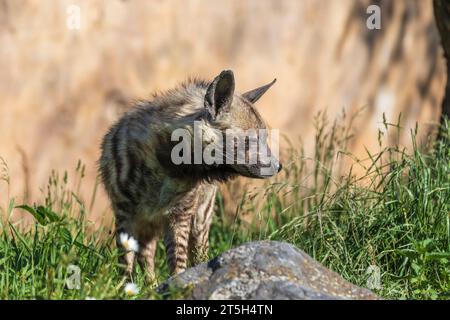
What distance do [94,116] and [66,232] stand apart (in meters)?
2.29

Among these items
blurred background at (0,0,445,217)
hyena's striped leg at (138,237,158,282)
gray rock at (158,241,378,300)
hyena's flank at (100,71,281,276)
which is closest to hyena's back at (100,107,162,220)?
hyena's flank at (100,71,281,276)

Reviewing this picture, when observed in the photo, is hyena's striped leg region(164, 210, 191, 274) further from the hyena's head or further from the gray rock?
the gray rock

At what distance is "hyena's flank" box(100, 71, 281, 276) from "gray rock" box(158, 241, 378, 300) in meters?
1.50

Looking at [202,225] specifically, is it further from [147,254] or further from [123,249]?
[123,249]

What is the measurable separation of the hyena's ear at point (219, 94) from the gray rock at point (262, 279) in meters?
1.45

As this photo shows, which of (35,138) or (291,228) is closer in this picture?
(291,228)

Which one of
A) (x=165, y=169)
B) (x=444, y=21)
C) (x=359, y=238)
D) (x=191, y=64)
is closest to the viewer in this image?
(x=359, y=238)

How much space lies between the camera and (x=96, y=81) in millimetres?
7641

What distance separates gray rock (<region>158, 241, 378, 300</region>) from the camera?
441 cm

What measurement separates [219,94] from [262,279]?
1.79 metres

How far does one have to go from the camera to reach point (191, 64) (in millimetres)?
7922

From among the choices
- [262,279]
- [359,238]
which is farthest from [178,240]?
[262,279]
